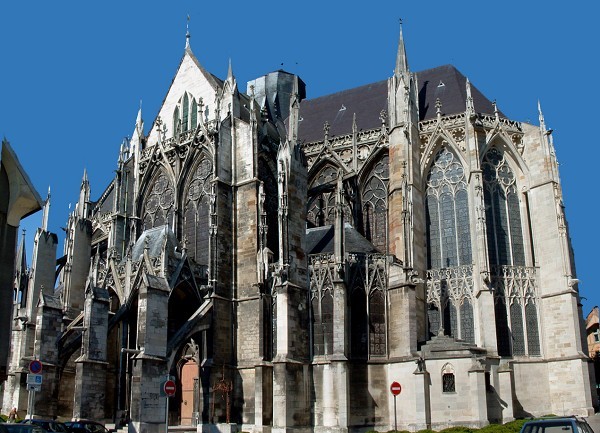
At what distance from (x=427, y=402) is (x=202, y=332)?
8915 mm

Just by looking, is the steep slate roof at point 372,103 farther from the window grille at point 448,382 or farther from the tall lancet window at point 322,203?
the window grille at point 448,382

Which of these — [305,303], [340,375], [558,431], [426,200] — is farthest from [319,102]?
[558,431]

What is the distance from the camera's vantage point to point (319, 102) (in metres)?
42.8

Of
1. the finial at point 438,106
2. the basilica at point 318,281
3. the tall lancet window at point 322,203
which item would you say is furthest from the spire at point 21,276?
the finial at point 438,106

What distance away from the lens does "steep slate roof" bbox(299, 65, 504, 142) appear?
3500 cm

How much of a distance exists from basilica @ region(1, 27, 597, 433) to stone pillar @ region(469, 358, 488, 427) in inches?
2.8

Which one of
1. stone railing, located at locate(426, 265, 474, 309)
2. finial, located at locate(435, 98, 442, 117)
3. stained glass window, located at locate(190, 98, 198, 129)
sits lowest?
stone railing, located at locate(426, 265, 474, 309)

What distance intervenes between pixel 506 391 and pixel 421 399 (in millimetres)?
3666

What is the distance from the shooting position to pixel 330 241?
30125mm

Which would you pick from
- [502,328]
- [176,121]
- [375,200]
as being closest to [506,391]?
[502,328]

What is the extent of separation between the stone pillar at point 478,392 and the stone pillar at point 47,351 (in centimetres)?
1559

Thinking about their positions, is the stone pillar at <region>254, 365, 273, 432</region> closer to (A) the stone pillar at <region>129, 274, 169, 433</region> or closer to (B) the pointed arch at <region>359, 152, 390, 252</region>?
(A) the stone pillar at <region>129, 274, 169, 433</region>

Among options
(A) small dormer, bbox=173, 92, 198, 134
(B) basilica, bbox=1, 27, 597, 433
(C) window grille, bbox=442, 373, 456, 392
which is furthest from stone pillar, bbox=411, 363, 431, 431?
(A) small dormer, bbox=173, 92, 198, 134

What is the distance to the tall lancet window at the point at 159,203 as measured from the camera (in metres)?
33.8
